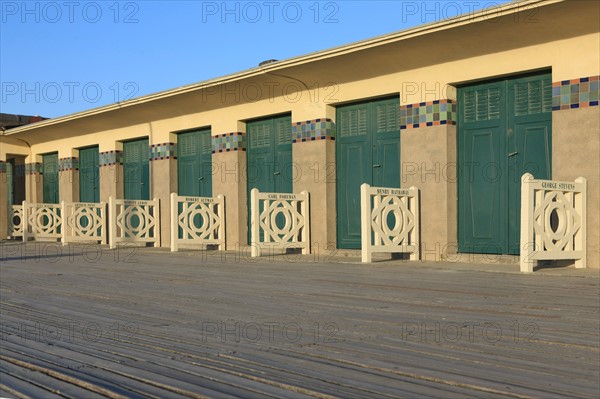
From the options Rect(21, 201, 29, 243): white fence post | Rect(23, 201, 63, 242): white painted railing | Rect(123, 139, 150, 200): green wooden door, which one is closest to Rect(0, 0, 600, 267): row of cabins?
Rect(123, 139, 150, 200): green wooden door

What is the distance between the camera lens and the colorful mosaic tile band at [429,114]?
34.2ft

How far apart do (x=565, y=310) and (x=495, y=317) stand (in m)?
0.52

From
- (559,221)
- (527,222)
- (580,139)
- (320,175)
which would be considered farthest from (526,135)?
(320,175)

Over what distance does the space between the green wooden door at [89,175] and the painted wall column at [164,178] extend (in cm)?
275

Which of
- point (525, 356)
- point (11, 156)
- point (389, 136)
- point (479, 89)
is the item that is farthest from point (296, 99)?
point (11, 156)

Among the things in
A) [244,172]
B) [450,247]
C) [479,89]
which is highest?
[479,89]

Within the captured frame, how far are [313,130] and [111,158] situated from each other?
720cm

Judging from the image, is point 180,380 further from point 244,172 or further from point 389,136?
point 244,172

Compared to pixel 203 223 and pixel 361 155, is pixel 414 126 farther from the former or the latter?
pixel 203 223

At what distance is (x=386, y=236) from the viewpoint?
9898 mm

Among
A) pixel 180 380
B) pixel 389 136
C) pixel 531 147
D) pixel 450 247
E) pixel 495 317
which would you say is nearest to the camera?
pixel 180 380

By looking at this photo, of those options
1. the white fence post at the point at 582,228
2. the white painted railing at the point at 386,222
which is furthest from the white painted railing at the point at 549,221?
the white painted railing at the point at 386,222

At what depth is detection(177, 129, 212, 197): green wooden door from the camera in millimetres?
15328

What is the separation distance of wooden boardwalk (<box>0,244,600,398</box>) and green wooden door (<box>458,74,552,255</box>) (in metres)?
3.24
